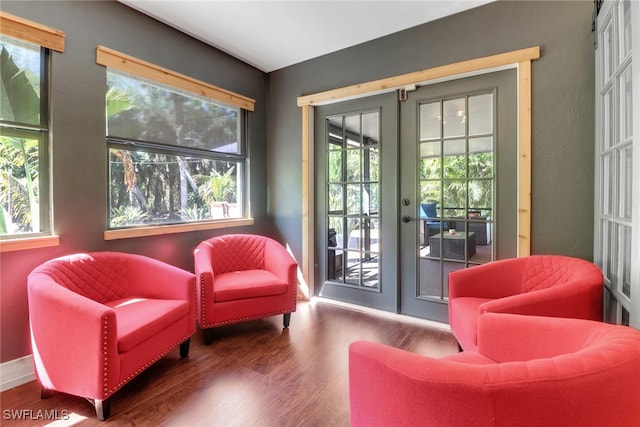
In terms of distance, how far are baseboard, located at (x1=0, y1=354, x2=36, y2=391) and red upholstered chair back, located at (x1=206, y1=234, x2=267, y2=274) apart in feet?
4.39

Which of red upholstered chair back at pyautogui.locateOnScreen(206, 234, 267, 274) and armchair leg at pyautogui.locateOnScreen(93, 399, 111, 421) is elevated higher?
red upholstered chair back at pyautogui.locateOnScreen(206, 234, 267, 274)

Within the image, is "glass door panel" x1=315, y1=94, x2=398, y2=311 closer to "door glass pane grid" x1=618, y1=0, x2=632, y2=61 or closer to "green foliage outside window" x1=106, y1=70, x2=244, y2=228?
"green foliage outside window" x1=106, y1=70, x2=244, y2=228

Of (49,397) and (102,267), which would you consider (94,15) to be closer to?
(102,267)

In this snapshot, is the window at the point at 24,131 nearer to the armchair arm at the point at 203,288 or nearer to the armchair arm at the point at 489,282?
the armchair arm at the point at 203,288

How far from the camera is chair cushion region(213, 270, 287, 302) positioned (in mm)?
2418

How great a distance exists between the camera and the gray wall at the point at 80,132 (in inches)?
76.7

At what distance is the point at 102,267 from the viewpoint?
2174 mm

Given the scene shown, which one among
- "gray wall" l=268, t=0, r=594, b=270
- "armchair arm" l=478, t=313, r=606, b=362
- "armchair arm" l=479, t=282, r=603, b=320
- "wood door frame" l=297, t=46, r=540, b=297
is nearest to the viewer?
"armchair arm" l=478, t=313, r=606, b=362

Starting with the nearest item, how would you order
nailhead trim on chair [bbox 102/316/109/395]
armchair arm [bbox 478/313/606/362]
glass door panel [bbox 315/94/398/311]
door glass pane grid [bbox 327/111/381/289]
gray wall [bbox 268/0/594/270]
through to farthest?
armchair arm [bbox 478/313/606/362] < nailhead trim on chair [bbox 102/316/109/395] < gray wall [bbox 268/0/594/270] < glass door panel [bbox 315/94/398/311] < door glass pane grid [bbox 327/111/381/289]

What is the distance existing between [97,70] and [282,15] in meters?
1.54

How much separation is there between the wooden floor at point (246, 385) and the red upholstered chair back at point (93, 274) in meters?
0.61

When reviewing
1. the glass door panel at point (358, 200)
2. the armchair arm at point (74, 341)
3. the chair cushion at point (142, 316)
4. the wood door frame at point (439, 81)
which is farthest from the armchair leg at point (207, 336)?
the glass door panel at point (358, 200)

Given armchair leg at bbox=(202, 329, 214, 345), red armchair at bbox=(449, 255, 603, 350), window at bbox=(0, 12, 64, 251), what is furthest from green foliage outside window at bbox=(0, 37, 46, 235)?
red armchair at bbox=(449, 255, 603, 350)

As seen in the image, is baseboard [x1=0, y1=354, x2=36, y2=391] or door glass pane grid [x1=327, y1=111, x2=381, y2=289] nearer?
baseboard [x1=0, y1=354, x2=36, y2=391]
